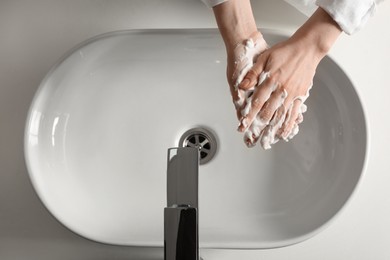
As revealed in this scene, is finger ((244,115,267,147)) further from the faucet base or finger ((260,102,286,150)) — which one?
the faucet base

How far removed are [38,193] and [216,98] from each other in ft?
0.94

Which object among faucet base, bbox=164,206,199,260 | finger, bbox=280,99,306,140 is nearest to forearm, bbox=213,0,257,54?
finger, bbox=280,99,306,140

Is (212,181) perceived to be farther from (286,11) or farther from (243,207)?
(286,11)

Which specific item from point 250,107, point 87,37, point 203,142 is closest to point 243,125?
point 250,107

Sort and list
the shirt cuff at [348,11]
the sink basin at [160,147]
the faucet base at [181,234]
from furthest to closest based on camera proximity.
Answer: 1. the sink basin at [160,147]
2. the shirt cuff at [348,11]
3. the faucet base at [181,234]

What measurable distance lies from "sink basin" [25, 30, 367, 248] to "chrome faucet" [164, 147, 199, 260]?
207 mm

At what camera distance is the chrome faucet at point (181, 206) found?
50cm

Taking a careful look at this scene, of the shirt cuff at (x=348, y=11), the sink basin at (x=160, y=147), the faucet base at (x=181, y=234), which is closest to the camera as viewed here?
the faucet base at (x=181, y=234)

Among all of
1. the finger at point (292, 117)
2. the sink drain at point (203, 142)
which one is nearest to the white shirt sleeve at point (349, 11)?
the finger at point (292, 117)

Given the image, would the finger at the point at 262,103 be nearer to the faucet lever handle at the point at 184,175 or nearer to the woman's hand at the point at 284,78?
the woman's hand at the point at 284,78

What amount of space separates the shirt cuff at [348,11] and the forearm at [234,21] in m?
0.09

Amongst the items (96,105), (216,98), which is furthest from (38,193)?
(216,98)

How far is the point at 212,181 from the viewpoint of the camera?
2.53 ft

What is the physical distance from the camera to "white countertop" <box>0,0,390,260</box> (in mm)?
798
